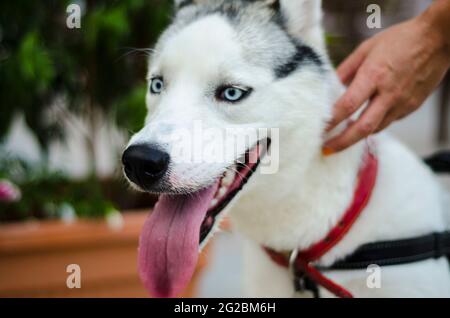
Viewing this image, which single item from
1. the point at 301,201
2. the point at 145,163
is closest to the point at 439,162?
the point at 301,201

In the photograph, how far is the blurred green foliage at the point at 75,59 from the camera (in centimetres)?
329

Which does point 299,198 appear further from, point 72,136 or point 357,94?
point 72,136

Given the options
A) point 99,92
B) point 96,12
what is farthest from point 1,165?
point 96,12

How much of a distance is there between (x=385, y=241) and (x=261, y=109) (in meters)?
0.54

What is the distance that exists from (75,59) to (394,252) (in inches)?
102

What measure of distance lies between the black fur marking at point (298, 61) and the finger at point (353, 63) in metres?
0.12

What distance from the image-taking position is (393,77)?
1741mm

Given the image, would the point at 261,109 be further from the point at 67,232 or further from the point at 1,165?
the point at 1,165

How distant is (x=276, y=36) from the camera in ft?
6.07

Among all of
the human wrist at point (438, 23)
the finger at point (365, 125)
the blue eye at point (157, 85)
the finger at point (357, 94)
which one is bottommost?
the finger at point (365, 125)

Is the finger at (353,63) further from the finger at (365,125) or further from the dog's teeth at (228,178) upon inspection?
the dog's teeth at (228,178)

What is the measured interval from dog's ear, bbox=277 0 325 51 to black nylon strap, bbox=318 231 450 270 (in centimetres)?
65

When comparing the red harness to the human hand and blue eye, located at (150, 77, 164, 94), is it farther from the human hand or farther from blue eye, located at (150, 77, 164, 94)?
blue eye, located at (150, 77, 164, 94)

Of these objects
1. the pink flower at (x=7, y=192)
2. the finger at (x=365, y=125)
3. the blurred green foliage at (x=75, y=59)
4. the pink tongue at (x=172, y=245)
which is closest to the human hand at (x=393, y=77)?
the finger at (x=365, y=125)
